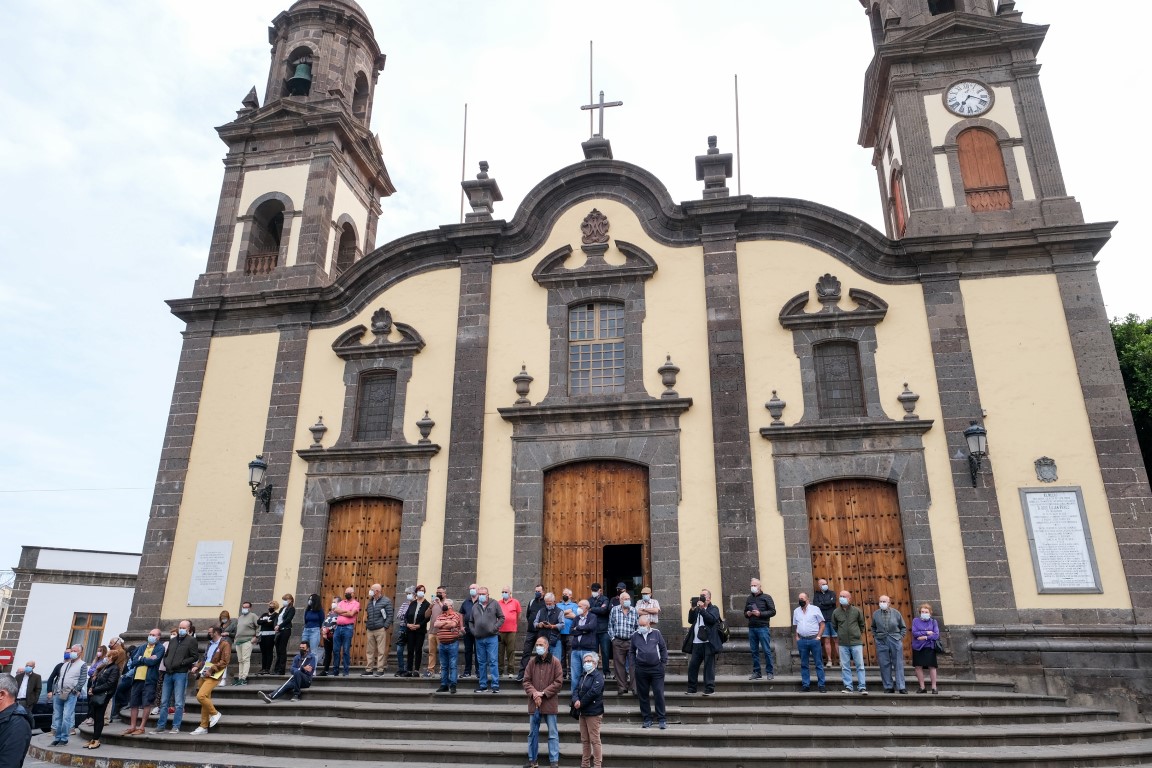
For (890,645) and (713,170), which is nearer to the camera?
Result: (890,645)

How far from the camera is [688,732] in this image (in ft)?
31.8

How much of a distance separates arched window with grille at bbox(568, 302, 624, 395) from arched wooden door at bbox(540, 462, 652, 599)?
1588 millimetres

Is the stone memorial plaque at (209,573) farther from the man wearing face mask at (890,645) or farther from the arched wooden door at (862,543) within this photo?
the man wearing face mask at (890,645)

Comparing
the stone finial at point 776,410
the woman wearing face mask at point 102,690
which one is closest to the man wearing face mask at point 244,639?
the woman wearing face mask at point 102,690

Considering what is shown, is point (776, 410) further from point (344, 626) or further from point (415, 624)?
point (344, 626)

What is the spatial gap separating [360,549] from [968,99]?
1507cm

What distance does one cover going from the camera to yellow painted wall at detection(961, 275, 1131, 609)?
12602 millimetres

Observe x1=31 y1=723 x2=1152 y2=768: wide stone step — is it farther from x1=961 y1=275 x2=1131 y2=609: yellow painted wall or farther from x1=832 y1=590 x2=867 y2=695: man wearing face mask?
x1=961 y1=275 x2=1131 y2=609: yellow painted wall

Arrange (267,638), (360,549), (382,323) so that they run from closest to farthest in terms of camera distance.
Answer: (267,638) → (360,549) → (382,323)

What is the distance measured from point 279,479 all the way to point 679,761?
9909 millimetres

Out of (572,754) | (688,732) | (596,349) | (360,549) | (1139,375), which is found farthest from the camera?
(1139,375)

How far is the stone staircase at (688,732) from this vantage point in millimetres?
9164

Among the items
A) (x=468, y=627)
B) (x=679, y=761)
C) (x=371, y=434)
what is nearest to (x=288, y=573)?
(x=371, y=434)

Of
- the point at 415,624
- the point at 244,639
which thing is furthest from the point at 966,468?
the point at 244,639
